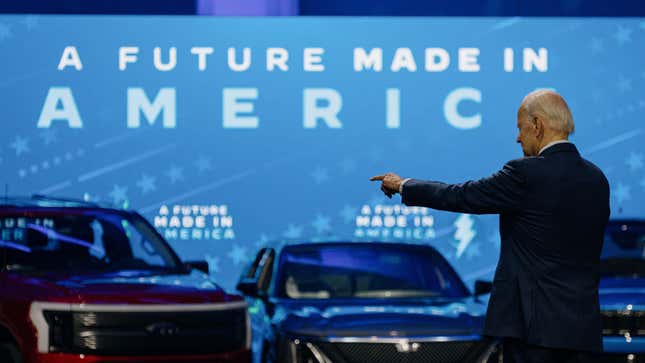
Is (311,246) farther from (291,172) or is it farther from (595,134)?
(595,134)

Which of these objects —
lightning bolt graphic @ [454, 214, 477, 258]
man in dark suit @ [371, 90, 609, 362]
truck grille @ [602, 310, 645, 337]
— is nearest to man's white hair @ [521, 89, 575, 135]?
man in dark suit @ [371, 90, 609, 362]

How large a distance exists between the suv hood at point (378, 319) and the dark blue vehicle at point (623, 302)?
841mm

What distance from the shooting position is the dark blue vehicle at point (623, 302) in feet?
28.3

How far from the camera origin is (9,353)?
7.11 meters

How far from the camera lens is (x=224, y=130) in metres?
13.4

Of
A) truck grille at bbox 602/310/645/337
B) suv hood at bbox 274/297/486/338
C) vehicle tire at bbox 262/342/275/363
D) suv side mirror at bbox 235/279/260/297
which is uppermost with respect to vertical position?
suv side mirror at bbox 235/279/260/297

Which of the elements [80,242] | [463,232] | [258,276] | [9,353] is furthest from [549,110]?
[463,232]

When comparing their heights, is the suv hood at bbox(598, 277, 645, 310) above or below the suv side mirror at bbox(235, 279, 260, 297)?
below

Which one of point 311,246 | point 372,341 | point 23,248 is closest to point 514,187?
point 372,341

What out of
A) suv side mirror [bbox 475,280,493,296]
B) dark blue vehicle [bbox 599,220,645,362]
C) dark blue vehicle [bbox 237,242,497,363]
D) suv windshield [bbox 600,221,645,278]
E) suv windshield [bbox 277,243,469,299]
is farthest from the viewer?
suv windshield [bbox 600,221,645,278]

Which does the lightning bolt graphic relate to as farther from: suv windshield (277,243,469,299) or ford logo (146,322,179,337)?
ford logo (146,322,179,337)

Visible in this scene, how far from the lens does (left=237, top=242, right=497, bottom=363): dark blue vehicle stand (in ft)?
25.8

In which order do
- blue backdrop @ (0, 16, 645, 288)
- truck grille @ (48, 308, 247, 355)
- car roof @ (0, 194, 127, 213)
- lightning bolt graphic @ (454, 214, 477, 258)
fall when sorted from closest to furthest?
truck grille @ (48, 308, 247, 355), car roof @ (0, 194, 127, 213), blue backdrop @ (0, 16, 645, 288), lightning bolt graphic @ (454, 214, 477, 258)

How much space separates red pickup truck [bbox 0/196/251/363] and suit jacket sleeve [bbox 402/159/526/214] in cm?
288
